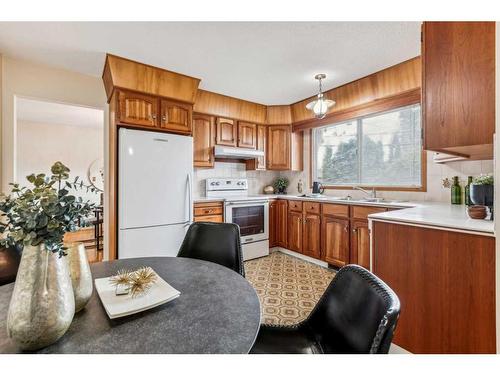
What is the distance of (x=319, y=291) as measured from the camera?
255 centimetres

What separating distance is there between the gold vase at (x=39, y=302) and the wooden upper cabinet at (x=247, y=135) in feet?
10.7

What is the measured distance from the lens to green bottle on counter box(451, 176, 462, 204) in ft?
7.75

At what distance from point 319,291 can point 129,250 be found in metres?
2.00

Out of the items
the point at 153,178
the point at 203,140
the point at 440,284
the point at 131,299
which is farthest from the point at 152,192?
the point at 440,284

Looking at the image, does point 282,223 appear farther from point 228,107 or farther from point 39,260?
point 39,260

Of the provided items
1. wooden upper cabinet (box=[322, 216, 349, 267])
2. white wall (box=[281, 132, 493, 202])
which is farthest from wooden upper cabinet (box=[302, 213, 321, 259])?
white wall (box=[281, 132, 493, 202])

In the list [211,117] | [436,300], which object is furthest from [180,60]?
[436,300]

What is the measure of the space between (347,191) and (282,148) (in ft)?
4.10

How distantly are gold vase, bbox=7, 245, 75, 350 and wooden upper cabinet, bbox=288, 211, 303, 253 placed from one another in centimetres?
312

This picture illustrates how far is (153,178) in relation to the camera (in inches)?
101

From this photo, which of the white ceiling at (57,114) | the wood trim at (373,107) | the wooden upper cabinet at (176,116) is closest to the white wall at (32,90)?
the wooden upper cabinet at (176,116)

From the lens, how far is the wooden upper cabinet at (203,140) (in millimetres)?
3381

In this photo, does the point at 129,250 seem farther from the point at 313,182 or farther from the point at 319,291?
the point at 313,182

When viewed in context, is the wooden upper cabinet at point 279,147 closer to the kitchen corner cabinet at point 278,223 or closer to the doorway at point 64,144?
the kitchen corner cabinet at point 278,223
